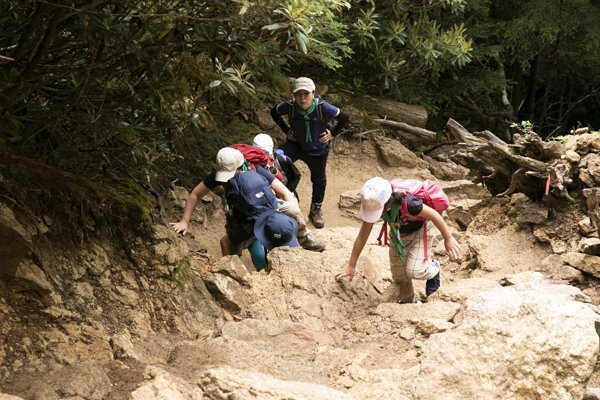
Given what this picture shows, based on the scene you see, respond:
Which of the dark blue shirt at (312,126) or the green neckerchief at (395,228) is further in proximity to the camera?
the dark blue shirt at (312,126)

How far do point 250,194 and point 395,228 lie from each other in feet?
4.88

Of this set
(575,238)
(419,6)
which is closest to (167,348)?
(575,238)

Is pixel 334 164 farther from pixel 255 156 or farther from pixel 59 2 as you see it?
pixel 59 2

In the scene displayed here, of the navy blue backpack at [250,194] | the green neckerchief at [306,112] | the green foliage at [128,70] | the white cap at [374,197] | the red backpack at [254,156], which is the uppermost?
the green foliage at [128,70]

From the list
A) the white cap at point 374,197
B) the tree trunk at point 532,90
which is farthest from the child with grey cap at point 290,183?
the tree trunk at point 532,90

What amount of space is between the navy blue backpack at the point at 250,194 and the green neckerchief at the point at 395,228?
1253 mm

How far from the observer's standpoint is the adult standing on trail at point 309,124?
8.52 metres

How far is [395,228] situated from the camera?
19.6ft

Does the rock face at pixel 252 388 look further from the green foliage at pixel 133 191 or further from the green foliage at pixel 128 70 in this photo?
the green foliage at pixel 133 191

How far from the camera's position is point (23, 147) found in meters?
5.01

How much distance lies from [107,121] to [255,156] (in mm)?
2479

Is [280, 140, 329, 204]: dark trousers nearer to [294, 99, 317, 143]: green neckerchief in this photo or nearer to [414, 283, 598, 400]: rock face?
[294, 99, 317, 143]: green neckerchief

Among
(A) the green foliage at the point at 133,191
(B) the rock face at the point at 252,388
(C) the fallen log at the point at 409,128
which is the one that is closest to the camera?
(B) the rock face at the point at 252,388

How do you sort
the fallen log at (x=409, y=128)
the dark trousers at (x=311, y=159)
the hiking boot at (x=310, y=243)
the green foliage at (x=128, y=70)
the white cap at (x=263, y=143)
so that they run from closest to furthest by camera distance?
the green foliage at (x=128, y=70), the hiking boot at (x=310, y=243), the white cap at (x=263, y=143), the dark trousers at (x=311, y=159), the fallen log at (x=409, y=128)
